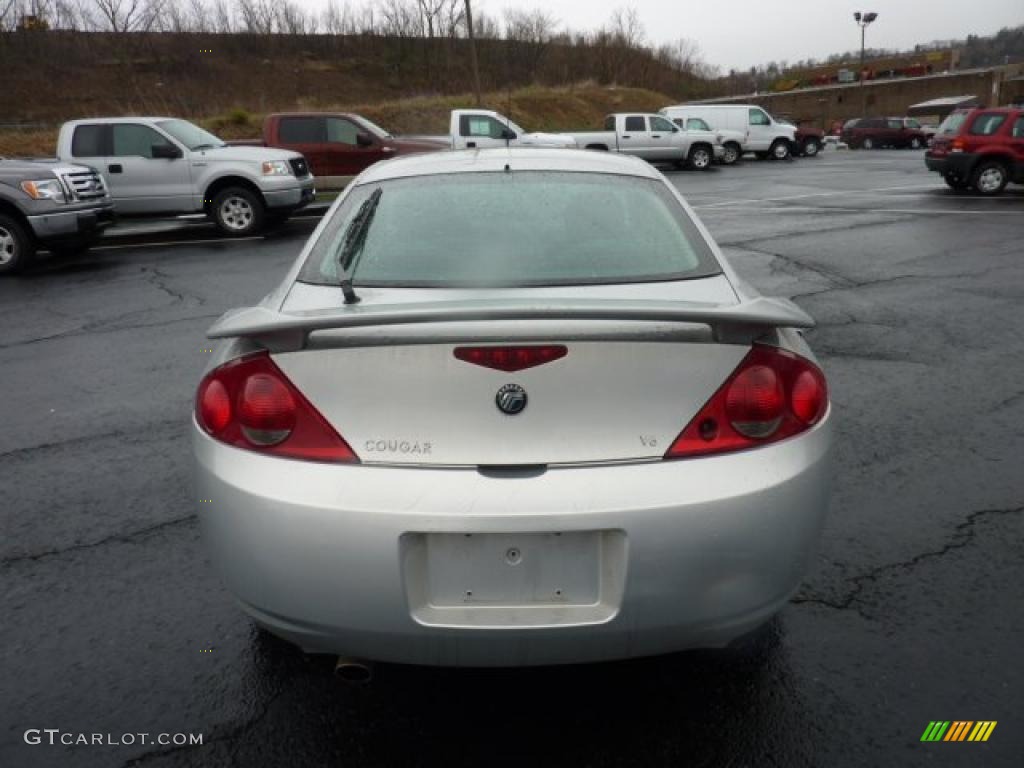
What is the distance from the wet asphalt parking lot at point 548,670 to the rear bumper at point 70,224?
5436 mm

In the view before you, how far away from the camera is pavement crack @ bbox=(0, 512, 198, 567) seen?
325 cm

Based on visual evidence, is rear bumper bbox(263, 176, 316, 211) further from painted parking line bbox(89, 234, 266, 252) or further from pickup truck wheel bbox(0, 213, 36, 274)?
pickup truck wheel bbox(0, 213, 36, 274)

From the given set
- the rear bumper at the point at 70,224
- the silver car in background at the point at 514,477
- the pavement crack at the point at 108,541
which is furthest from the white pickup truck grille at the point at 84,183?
the silver car in background at the point at 514,477

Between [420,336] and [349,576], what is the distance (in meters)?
0.60

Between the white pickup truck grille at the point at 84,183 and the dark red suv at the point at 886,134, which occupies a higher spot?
the dark red suv at the point at 886,134

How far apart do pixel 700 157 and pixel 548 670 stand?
27.3 meters

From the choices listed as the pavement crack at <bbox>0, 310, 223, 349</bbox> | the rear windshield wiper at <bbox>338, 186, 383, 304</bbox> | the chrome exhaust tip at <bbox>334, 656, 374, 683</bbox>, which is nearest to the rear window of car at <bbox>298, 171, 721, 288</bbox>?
the rear windshield wiper at <bbox>338, 186, 383, 304</bbox>

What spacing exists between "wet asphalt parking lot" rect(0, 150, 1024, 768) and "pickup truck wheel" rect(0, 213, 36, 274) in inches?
212

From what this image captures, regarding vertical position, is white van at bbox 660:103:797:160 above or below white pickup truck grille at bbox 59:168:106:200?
above

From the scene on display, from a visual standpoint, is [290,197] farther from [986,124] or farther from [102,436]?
[986,124]

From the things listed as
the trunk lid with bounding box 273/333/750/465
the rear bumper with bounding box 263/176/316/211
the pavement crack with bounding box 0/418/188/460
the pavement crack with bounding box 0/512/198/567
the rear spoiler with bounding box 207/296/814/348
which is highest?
the rear bumper with bounding box 263/176/316/211

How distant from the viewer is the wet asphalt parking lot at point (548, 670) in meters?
2.21

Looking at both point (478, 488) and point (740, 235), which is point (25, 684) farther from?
point (740, 235)
